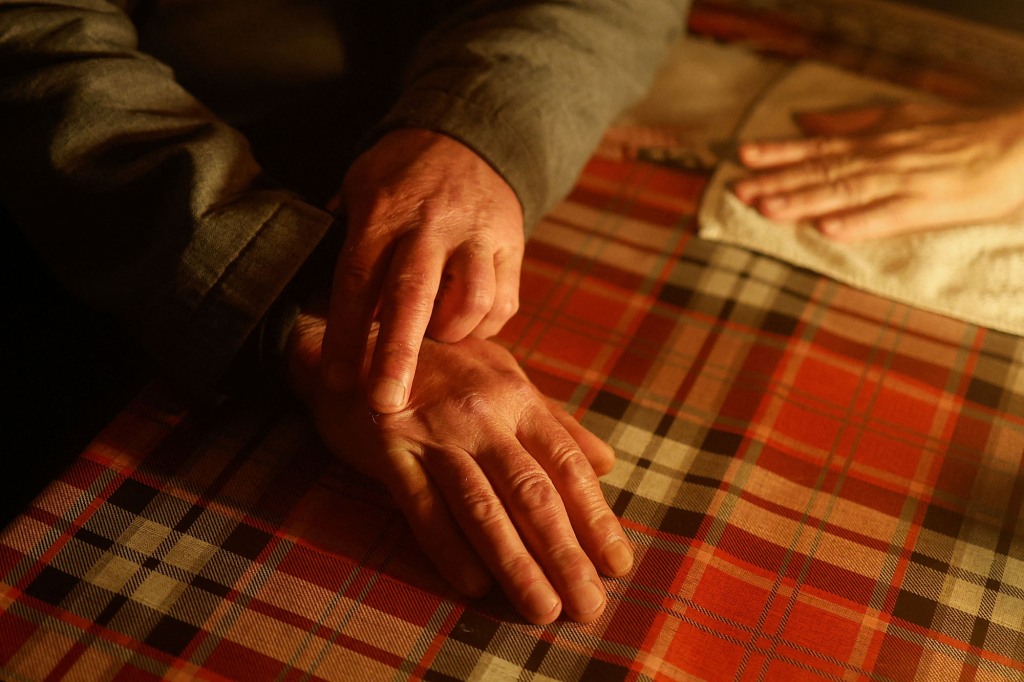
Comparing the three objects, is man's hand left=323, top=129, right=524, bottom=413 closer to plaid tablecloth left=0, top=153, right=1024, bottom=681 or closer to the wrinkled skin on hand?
plaid tablecloth left=0, top=153, right=1024, bottom=681

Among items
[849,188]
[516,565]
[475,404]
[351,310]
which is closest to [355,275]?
[351,310]

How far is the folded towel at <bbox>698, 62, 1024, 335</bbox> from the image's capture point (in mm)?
739

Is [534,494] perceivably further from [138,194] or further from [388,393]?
[138,194]

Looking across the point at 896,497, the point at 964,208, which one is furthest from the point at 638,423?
the point at 964,208

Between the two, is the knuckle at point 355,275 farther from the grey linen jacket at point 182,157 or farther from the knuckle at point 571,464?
the knuckle at point 571,464

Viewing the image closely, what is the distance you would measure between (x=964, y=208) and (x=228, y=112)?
0.77 metres

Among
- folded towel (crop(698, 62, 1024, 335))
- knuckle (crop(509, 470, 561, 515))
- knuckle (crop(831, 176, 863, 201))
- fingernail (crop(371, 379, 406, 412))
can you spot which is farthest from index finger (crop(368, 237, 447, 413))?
knuckle (crop(831, 176, 863, 201))

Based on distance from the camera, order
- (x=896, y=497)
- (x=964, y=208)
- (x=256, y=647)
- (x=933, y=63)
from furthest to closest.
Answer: (x=933, y=63), (x=964, y=208), (x=896, y=497), (x=256, y=647)

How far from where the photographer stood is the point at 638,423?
652mm

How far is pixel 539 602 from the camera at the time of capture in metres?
0.52

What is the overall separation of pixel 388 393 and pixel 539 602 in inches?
7.0

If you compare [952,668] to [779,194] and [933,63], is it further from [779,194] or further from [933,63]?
[933,63]

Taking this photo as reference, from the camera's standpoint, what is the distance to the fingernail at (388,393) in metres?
0.57

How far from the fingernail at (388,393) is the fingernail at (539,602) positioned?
16cm
